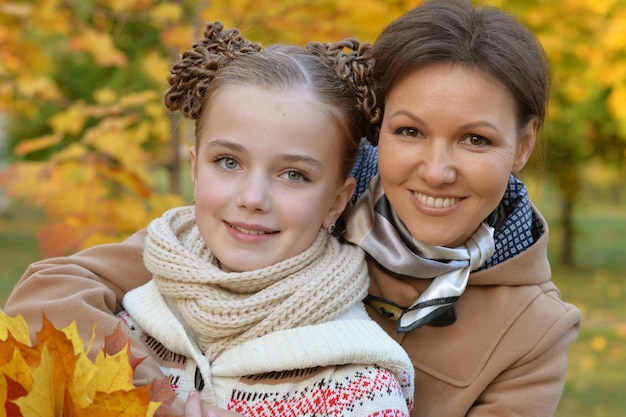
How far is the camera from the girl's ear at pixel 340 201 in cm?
224

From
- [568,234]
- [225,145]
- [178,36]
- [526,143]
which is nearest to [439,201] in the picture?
[526,143]

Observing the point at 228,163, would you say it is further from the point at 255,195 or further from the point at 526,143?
the point at 526,143

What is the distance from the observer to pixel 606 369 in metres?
7.30

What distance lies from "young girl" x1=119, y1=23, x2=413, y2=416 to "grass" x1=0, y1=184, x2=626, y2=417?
83 cm

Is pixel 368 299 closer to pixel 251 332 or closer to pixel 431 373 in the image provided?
pixel 431 373

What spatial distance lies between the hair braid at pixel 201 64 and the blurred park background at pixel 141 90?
43cm

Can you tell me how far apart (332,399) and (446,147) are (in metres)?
0.64

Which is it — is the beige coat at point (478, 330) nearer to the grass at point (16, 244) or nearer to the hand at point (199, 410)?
the hand at point (199, 410)

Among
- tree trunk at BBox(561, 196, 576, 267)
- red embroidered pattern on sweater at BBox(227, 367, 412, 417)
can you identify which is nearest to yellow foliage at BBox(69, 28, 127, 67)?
red embroidered pattern on sweater at BBox(227, 367, 412, 417)

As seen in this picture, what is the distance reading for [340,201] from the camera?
7.44 ft

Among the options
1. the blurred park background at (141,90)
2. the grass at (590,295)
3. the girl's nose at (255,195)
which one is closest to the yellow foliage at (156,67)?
the blurred park background at (141,90)

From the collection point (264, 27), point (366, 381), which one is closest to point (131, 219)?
point (264, 27)

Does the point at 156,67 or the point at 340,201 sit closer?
the point at 340,201

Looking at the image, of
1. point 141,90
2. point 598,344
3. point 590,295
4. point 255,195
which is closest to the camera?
point 255,195
